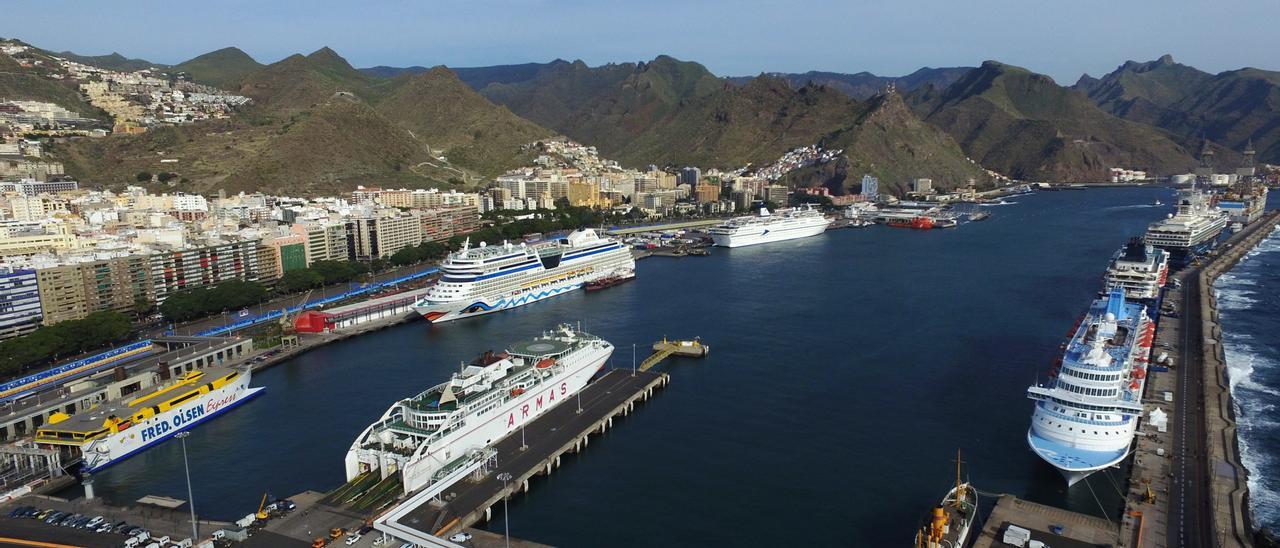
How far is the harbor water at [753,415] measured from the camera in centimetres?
2558

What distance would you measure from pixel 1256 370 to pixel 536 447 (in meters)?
36.0

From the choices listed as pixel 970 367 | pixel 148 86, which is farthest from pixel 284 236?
pixel 148 86

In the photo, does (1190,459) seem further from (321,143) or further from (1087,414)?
(321,143)

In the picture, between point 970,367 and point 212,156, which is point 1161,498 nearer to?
point 970,367

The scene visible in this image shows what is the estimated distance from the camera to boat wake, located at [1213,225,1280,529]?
1025 inches

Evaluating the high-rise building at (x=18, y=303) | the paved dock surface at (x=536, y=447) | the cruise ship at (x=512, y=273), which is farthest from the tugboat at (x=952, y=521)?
the high-rise building at (x=18, y=303)

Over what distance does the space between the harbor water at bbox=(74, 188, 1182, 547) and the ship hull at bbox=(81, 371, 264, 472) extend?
52cm

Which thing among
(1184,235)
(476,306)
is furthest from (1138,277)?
(476,306)

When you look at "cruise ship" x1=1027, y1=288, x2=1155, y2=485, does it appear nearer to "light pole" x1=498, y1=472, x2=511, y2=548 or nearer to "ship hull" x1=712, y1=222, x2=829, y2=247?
"light pole" x1=498, y1=472, x2=511, y2=548

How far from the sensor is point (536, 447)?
29.6 metres

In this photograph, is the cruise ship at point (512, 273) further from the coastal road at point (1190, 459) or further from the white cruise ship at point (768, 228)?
the coastal road at point (1190, 459)

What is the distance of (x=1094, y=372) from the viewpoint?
28.0 m

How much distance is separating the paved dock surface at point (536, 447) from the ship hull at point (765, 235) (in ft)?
182

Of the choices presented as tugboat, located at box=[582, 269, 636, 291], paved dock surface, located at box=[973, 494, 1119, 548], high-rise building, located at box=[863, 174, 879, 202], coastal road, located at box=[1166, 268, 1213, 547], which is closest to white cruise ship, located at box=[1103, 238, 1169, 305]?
coastal road, located at box=[1166, 268, 1213, 547]
